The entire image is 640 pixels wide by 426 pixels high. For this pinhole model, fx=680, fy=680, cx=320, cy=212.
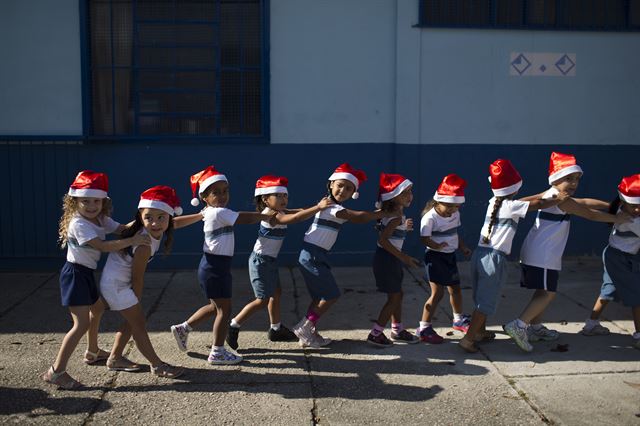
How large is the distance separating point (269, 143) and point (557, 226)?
3.80 meters

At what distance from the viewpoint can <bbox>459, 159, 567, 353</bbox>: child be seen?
16.6 feet

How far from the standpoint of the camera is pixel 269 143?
26.2ft

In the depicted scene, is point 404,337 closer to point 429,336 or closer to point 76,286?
point 429,336

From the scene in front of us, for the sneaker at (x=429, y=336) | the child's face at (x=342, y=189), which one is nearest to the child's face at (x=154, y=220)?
the child's face at (x=342, y=189)

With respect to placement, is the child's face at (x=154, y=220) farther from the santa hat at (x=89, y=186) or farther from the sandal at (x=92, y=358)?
the sandal at (x=92, y=358)

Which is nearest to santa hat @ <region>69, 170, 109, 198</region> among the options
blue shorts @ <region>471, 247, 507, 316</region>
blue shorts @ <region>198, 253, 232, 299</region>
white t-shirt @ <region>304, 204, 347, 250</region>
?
blue shorts @ <region>198, 253, 232, 299</region>

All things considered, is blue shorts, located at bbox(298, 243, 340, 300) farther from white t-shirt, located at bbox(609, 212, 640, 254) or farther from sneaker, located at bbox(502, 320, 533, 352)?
white t-shirt, located at bbox(609, 212, 640, 254)

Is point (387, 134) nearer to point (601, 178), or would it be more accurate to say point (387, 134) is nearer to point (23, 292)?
point (601, 178)

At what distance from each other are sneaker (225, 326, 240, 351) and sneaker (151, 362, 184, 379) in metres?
0.61

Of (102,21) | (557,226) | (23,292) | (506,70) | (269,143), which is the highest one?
(102,21)

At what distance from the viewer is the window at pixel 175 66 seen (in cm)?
780

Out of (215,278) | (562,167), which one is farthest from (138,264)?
(562,167)

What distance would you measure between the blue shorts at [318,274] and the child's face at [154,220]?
1156 mm

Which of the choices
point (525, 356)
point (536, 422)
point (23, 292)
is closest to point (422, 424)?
point (536, 422)
